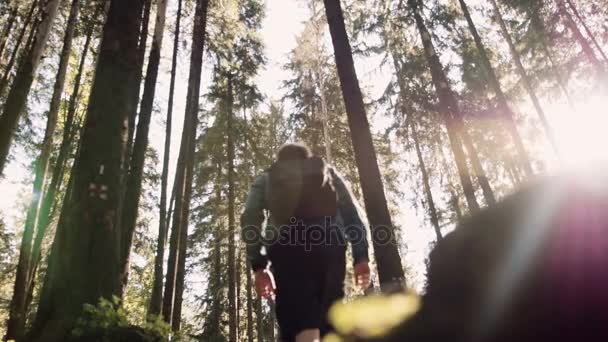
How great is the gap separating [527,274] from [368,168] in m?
5.67

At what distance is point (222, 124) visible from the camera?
20234 mm

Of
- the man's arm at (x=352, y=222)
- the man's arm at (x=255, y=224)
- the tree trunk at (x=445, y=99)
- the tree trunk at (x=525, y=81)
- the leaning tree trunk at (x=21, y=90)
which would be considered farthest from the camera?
the tree trunk at (x=525, y=81)

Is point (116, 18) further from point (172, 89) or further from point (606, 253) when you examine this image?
point (172, 89)

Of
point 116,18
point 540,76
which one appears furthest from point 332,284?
point 540,76

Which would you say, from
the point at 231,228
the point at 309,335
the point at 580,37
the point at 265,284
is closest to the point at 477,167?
the point at 231,228

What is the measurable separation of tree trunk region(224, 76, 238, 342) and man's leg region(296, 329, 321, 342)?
569 inches

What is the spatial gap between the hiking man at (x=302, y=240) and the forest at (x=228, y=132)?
0.44 metres

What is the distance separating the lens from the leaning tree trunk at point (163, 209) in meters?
10.5

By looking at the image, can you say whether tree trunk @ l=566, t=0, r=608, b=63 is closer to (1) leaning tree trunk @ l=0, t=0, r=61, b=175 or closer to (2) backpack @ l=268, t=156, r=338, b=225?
(1) leaning tree trunk @ l=0, t=0, r=61, b=175

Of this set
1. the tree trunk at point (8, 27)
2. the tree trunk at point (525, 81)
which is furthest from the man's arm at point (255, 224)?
the tree trunk at point (525, 81)

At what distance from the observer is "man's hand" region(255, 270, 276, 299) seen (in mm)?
3061

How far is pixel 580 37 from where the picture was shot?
20594mm

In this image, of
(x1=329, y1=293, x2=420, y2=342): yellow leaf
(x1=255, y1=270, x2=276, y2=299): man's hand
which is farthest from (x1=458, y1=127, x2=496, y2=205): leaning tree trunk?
(x1=329, y1=293, x2=420, y2=342): yellow leaf

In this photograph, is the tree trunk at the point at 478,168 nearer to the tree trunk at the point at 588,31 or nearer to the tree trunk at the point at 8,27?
the tree trunk at the point at 588,31
